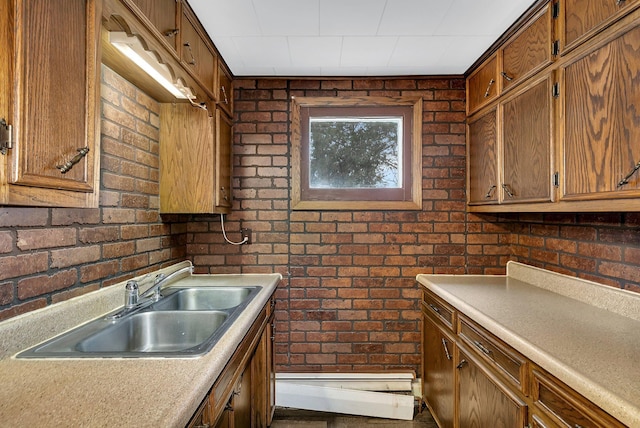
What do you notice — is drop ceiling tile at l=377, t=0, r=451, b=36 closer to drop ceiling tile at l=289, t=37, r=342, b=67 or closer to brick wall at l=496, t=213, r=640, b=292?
drop ceiling tile at l=289, t=37, r=342, b=67

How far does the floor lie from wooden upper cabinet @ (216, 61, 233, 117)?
2.04 metres

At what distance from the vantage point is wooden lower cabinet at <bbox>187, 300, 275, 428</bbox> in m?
1.05

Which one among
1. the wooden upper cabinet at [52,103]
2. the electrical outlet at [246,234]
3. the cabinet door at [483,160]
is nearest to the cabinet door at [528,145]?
the cabinet door at [483,160]

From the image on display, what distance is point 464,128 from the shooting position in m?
2.45

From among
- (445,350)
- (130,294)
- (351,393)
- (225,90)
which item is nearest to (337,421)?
(351,393)

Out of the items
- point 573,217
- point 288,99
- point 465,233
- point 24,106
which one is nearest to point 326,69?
point 288,99

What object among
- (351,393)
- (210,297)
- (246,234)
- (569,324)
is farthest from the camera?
(246,234)

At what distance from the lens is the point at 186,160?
2.06 metres

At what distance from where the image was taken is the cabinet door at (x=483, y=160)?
2076 millimetres

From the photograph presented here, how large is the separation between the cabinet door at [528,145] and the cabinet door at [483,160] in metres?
0.10

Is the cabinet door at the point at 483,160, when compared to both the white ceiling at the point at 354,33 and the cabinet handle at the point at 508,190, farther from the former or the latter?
the white ceiling at the point at 354,33

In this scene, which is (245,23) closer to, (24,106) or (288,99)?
(288,99)

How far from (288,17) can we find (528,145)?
1.35m

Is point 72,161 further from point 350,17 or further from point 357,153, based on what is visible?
point 357,153
